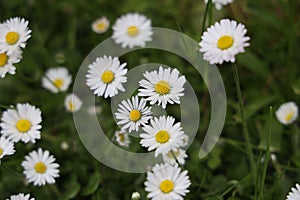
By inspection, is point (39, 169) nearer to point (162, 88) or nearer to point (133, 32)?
point (162, 88)

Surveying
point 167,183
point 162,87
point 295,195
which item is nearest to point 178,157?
point 167,183

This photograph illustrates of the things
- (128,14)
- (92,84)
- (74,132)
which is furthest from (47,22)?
(92,84)

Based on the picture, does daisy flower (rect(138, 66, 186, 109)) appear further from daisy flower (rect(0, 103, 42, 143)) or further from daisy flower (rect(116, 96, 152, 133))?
daisy flower (rect(0, 103, 42, 143))

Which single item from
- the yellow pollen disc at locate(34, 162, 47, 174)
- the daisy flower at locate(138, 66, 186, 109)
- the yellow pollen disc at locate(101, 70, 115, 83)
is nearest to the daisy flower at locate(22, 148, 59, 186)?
the yellow pollen disc at locate(34, 162, 47, 174)

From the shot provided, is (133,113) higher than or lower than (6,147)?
lower

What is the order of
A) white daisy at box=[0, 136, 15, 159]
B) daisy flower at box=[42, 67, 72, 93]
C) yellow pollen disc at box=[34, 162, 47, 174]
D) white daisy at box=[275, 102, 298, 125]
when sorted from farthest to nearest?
daisy flower at box=[42, 67, 72, 93]
white daisy at box=[275, 102, 298, 125]
yellow pollen disc at box=[34, 162, 47, 174]
white daisy at box=[0, 136, 15, 159]
